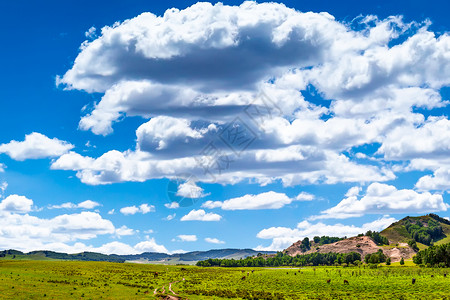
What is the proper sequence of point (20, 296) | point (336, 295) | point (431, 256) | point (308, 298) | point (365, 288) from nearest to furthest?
point (20, 296) → point (308, 298) → point (336, 295) → point (365, 288) → point (431, 256)

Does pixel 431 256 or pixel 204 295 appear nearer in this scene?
pixel 204 295

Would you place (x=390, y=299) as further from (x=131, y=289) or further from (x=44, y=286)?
(x=44, y=286)

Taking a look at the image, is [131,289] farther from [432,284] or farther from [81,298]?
[432,284]

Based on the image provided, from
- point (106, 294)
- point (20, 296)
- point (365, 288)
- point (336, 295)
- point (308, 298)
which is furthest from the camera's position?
point (365, 288)

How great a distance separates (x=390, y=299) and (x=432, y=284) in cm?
2992

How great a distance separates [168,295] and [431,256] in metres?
157

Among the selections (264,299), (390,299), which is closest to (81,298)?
(264,299)

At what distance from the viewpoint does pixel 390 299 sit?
76.7 metres

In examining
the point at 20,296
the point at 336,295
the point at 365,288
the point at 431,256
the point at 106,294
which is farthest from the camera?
the point at 431,256

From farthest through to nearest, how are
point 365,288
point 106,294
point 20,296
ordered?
point 365,288, point 106,294, point 20,296

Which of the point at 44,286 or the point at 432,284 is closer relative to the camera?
the point at 44,286

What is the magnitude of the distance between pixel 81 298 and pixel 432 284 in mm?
83456

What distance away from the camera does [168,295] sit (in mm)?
76625

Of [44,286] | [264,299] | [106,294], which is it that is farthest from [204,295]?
[44,286]
